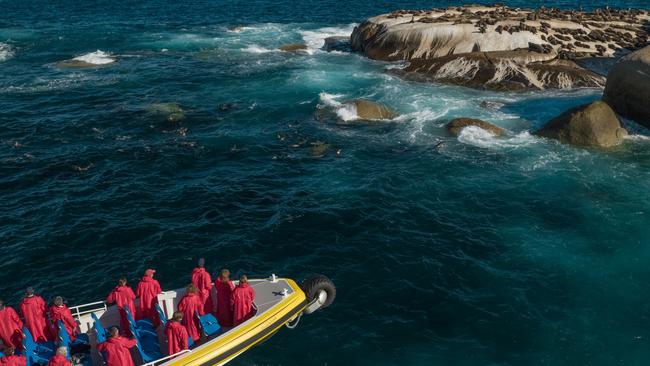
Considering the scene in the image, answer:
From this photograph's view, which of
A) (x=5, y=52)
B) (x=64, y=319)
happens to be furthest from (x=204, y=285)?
(x=5, y=52)

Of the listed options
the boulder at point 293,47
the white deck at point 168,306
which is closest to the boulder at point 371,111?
the boulder at point 293,47

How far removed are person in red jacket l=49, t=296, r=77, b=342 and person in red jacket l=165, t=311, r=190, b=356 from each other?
3660mm

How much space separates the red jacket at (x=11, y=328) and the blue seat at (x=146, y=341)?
358 cm

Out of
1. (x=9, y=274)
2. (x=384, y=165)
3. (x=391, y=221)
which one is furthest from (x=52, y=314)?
(x=384, y=165)

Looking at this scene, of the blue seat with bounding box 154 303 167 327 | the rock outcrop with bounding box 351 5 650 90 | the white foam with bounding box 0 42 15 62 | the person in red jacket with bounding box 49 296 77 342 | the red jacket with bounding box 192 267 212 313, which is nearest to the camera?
the person in red jacket with bounding box 49 296 77 342

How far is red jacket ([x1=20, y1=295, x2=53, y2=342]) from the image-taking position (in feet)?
65.0

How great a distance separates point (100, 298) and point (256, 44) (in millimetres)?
50893

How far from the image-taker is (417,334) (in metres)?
23.4

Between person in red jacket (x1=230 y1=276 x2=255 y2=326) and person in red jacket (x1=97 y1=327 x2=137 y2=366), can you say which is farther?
person in red jacket (x1=230 y1=276 x2=255 y2=326)

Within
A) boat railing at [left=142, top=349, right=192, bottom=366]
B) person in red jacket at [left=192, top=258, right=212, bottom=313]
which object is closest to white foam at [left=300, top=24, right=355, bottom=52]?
person in red jacket at [left=192, top=258, right=212, bottom=313]

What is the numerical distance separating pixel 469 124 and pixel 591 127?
327 inches

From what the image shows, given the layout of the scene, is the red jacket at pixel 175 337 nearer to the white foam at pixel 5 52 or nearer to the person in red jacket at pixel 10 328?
the person in red jacket at pixel 10 328

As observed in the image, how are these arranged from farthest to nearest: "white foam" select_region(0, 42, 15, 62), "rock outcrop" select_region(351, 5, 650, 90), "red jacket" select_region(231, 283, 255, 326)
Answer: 1. "white foam" select_region(0, 42, 15, 62)
2. "rock outcrop" select_region(351, 5, 650, 90)
3. "red jacket" select_region(231, 283, 255, 326)

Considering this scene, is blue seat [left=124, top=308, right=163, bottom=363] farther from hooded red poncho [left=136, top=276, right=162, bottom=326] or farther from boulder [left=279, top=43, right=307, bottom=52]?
boulder [left=279, top=43, right=307, bottom=52]
